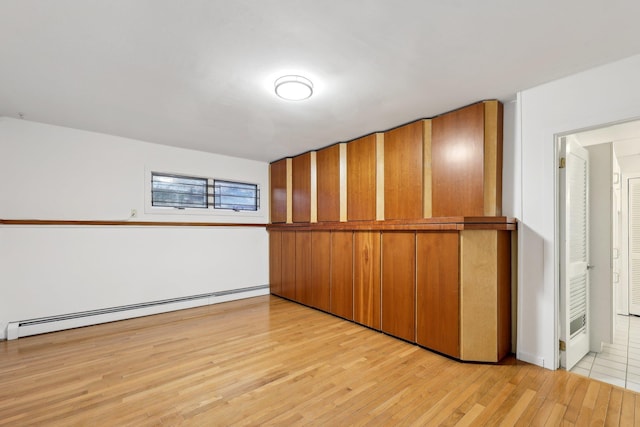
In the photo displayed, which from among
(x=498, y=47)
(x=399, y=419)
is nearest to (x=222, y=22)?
(x=498, y=47)

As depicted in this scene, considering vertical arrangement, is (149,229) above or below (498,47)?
below

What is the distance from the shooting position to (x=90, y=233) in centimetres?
365

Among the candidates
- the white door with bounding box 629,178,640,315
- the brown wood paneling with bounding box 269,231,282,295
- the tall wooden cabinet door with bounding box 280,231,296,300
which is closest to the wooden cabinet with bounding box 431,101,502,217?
the tall wooden cabinet door with bounding box 280,231,296,300

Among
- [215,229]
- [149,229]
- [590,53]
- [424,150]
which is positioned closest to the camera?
[590,53]

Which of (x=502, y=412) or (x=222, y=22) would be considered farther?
(x=502, y=412)

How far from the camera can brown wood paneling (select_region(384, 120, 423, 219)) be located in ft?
10.3

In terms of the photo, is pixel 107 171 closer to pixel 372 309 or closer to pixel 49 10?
pixel 49 10

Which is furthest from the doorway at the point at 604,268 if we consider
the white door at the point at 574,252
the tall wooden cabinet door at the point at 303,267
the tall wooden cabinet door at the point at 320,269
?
the tall wooden cabinet door at the point at 303,267

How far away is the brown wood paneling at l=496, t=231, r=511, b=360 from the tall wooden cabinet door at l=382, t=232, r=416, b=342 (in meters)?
0.76

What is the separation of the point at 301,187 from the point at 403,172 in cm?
189

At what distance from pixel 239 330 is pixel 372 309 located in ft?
5.28

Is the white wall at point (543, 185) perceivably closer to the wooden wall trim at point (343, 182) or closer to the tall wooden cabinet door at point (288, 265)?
the wooden wall trim at point (343, 182)

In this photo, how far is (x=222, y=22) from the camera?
1.69 m

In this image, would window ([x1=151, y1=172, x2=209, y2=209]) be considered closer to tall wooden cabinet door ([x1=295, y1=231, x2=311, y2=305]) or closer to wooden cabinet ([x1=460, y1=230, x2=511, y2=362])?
tall wooden cabinet door ([x1=295, y1=231, x2=311, y2=305])
